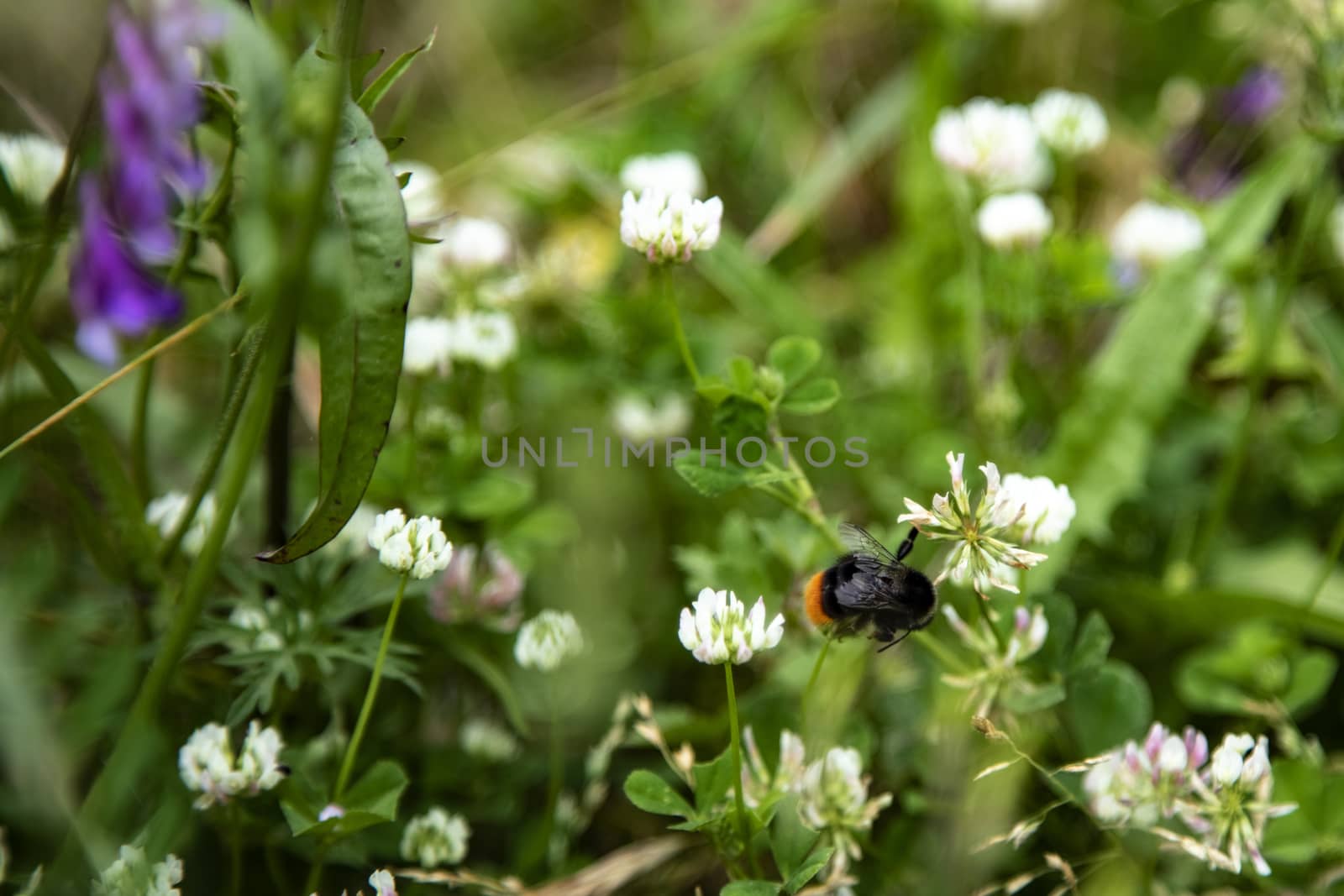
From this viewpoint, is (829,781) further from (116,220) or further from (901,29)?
(901,29)

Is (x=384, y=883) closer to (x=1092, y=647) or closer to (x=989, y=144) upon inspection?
(x=1092, y=647)

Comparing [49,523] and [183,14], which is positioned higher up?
[183,14]

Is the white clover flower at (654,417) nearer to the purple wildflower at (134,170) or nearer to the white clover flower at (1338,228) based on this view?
the purple wildflower at (134,170)

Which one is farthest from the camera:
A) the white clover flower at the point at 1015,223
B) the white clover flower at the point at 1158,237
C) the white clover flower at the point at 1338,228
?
the white clover flower at the point at 1338,228

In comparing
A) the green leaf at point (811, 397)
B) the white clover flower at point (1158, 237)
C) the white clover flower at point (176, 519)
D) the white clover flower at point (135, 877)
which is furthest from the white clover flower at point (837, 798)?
the white clover flower at point (1158, 237)

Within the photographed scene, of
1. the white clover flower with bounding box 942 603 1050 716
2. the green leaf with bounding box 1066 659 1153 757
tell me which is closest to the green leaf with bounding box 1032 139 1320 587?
the green leaf with bounding box 1066 659 1153 757

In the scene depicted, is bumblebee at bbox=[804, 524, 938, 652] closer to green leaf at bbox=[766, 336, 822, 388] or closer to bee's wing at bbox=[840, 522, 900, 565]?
bee's wing at bbox=[840, 522, 900, 565]

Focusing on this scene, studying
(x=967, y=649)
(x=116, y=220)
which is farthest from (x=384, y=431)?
(x=967, y=649)
